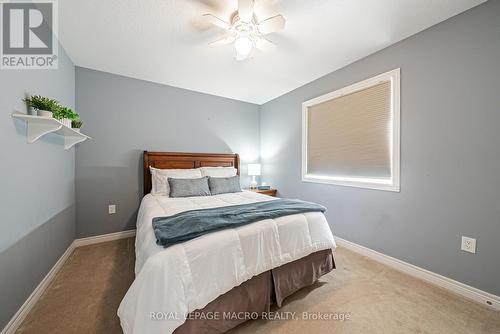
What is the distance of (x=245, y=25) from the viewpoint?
1.71 metres

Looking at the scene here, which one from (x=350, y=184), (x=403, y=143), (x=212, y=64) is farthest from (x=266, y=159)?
(x=403, y=143)

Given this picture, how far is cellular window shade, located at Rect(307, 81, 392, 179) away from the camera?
Answer: 2.27 metres

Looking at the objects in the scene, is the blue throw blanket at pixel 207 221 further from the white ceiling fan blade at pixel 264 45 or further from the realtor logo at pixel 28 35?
the white ceiling fan blade at pixel 264 45

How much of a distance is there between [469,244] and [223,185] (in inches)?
105

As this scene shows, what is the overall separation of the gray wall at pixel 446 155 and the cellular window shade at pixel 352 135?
0.65ft

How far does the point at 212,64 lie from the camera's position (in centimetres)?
259

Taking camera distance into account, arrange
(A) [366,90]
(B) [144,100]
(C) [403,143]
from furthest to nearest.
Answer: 1. (B) [144,100]
2. (A) [366,90]
3. (C) [403,143]

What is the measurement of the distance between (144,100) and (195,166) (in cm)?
134

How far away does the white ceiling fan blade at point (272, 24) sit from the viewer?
1.58 meters

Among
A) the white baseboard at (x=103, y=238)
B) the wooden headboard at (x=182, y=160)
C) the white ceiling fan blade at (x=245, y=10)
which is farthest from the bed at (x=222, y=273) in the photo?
the white ceiling fan blade at (x=245, y=10)

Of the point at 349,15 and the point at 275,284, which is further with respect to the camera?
the point at 349,15

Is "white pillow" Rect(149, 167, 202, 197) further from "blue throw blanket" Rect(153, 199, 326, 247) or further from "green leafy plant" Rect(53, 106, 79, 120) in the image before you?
"blue throw blanket" Rect(153, 199, 326, 247)

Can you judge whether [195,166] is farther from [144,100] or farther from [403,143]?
[403,143]

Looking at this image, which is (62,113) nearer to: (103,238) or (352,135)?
(103,238)
